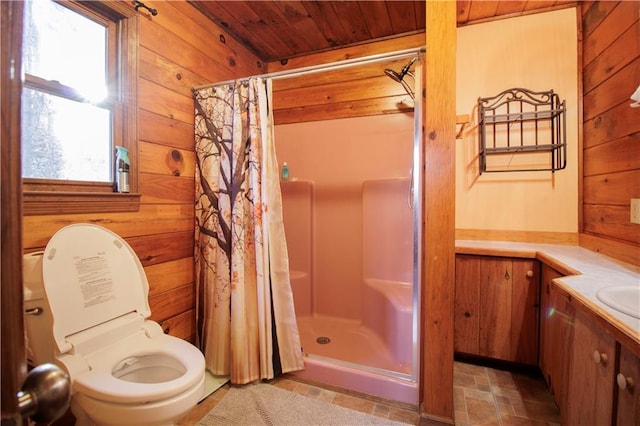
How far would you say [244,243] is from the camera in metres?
1.73

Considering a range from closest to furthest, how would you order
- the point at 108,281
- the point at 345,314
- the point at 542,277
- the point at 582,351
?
the point at 582,351, the point at 108,281, the point at 542,277, the point at 345,314

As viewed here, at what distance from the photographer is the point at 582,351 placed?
3.36 feet

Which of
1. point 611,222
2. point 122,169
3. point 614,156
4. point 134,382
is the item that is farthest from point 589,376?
point 122,169

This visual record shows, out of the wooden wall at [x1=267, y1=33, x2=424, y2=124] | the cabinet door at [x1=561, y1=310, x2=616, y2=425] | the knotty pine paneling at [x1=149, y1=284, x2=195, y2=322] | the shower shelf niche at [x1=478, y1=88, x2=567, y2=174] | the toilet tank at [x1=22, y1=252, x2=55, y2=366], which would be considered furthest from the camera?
the wooden wall at [x1=267, y1=33, x2=424, y2=124]

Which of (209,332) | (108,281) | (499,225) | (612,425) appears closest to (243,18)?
(108,281)

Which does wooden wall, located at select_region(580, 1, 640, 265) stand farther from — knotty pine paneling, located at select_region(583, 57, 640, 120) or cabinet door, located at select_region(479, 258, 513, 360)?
cabinet door, located at select_region(479, 258, 513, 360)

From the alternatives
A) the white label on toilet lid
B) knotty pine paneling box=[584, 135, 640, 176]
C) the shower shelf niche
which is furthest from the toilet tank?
knotty pine paneling box=[584, 135, 640, 176]

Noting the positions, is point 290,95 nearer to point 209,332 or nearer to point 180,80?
point 180,80

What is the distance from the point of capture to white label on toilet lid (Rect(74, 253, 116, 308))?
1.19m

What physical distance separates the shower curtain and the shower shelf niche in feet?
5.13

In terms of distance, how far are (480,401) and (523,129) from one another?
1792 millimetres

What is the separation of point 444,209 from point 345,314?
153 centimetres

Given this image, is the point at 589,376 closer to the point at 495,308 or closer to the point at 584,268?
the point at 584,268

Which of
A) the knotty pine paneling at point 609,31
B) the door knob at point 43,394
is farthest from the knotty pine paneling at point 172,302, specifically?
the knotty pine paneling at point 609,31
